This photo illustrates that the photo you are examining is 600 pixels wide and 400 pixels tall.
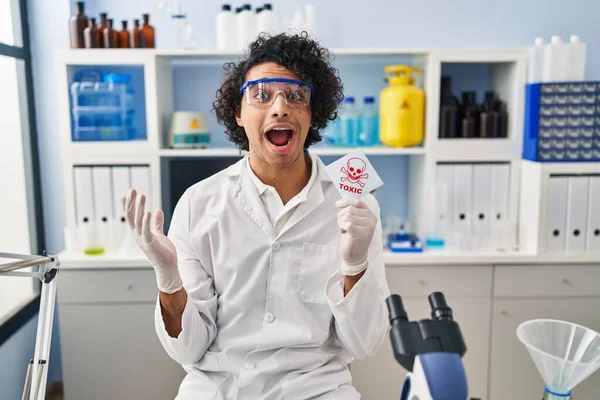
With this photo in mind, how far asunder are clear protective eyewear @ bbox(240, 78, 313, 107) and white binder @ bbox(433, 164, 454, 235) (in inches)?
44.0

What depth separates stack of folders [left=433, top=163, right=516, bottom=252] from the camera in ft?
7.89

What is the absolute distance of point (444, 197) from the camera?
2.39 meters

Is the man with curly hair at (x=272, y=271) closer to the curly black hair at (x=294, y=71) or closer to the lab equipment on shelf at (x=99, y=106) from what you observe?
the curly black hair at (x=294, y=71)

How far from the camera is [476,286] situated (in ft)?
7.59

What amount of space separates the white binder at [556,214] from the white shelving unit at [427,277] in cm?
5

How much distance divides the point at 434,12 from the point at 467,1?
17 centimetres

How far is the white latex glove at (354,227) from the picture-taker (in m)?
1.27

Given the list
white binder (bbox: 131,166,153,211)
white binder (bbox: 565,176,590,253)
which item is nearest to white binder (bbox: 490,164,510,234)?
white binder (bbox: 565,176,590,253)

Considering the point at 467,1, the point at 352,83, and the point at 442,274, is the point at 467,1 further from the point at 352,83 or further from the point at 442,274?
the point at 442,274

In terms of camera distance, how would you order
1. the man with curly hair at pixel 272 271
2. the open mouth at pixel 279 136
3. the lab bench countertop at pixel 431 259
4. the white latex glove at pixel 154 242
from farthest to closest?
the lab bench countertop at pixel 431 259 → the open mouth at pixel 279 136 → the man with curly hair at pixel 272 271 → the white latex glove at pixel 154 242

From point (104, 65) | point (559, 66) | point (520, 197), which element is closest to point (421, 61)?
point (559, 66)

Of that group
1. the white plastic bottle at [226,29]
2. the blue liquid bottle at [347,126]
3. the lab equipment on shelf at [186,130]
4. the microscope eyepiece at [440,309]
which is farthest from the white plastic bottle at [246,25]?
the microscope eyepiece at [440,309]

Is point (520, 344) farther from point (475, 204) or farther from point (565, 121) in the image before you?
point (565, 121)

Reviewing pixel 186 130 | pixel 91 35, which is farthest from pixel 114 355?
pixel 91 35
